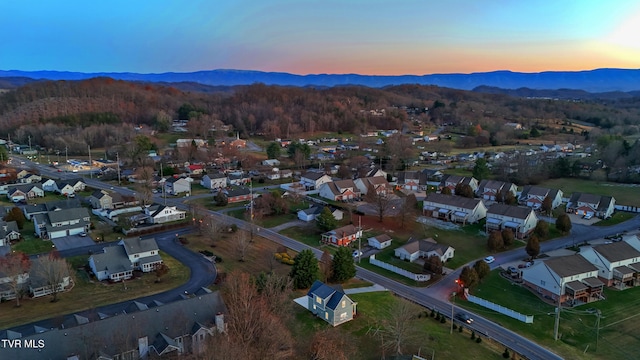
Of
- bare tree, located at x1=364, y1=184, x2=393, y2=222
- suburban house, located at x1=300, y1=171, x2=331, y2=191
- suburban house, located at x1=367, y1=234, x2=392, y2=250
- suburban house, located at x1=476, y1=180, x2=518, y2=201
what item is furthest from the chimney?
suburban house, located at x1=476, y1=180, x2=518, y2=201

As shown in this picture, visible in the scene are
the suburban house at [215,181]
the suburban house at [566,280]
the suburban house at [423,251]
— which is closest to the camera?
the suburban house at [566,280]

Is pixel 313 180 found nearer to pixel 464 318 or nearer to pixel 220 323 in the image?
pixel 464 318

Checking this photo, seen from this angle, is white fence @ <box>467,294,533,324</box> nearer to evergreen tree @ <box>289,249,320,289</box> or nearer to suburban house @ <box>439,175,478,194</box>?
evergreen tree @ <box>289,249,320,289</box>

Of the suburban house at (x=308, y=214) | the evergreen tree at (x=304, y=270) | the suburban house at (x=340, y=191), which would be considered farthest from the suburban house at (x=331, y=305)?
the suburban house at (x=340, y=191)

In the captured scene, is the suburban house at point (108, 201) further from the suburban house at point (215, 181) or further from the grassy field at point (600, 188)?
the grassy field at point (600, 188)

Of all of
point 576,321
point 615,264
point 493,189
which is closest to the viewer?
point 576,321

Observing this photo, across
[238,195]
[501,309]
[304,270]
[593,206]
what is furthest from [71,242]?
[593,206]
